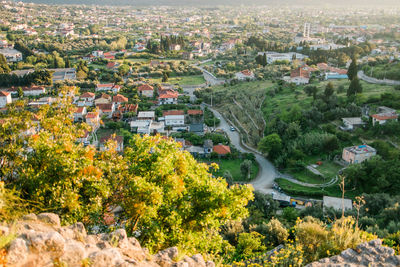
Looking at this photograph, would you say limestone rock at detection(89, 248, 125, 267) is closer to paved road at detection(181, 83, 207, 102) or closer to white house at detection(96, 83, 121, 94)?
paved road at detection(181, 83, 207, 102)

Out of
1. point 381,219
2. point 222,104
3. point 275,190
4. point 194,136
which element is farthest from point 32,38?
point 381,219

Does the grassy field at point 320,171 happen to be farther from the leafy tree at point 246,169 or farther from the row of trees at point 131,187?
the row of trees at point 131,187

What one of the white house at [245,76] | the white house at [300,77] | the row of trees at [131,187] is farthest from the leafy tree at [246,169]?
the white house at [245,76]

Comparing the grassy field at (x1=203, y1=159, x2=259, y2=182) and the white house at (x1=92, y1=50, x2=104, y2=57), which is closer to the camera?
the grassy field at (x1=203, y1=159, x2=259, y2=182)

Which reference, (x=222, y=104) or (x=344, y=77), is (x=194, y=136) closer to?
(x=222, y=104)

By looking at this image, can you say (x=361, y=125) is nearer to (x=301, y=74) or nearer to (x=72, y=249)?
(x=301, y=74)

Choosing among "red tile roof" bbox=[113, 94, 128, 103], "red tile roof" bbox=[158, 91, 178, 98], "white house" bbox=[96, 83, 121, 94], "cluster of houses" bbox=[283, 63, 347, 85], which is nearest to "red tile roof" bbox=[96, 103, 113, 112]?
"red tile roof" bbox=[113, 94, 128, 103]

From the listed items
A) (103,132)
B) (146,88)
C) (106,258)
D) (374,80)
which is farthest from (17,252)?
(374,80)
